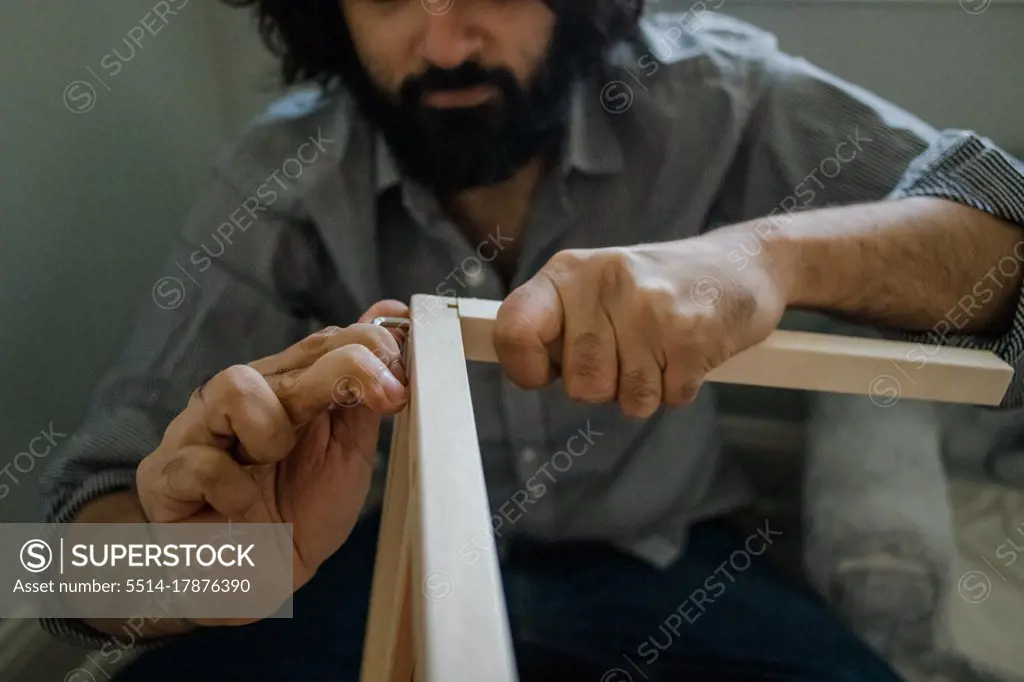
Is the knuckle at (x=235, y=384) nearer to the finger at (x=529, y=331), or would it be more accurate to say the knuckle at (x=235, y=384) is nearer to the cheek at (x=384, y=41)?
the finger at (x=529, y=331)

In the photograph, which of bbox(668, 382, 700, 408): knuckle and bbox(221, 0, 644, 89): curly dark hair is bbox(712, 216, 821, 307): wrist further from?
bbox(221, 0, 644, 89): curly dark hair

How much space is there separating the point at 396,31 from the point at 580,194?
7.9 inches

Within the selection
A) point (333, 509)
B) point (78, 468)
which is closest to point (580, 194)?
point (333, 509)

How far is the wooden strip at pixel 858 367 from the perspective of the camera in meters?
0.43

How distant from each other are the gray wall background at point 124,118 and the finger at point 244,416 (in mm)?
385

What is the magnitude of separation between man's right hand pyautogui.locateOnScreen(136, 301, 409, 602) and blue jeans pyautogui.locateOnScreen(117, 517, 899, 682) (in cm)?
15

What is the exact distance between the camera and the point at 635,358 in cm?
42

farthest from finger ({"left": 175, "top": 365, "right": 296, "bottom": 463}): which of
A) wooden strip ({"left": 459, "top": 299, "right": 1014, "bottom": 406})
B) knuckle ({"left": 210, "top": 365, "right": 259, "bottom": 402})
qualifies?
wooden strip ({"left": 459, "top": 299, "right": 1014, "bottom": 406})

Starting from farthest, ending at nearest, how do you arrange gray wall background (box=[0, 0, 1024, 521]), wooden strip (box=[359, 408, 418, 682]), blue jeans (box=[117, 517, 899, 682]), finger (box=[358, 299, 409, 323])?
gray wall background (box=[0, 0, 1024, 521]) < blue jeans (box=[117, 517, 899, 682]) < finger (box=[358, 299, 409, 323]) < wooden strip (box=[359, 408, 418, 682])

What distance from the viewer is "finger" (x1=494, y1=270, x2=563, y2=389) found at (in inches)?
15.7

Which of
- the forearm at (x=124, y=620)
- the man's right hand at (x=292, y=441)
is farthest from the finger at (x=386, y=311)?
the forearm at (x=124, y=620)

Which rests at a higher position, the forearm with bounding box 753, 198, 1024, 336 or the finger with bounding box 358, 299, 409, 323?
the finger with bounding box 358, 299, 409, 323

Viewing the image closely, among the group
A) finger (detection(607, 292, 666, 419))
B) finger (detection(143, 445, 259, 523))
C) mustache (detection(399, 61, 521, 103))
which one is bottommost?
finger (detection(143, 445, 259, 523))

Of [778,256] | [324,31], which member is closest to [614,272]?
[778,256]
